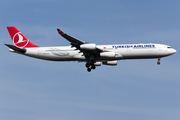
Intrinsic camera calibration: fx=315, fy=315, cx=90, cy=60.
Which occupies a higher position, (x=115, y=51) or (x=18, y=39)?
(x=18, y=39)

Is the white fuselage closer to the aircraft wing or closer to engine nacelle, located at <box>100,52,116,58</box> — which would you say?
engine nacelle, located at <box>100,52,116,58</box>

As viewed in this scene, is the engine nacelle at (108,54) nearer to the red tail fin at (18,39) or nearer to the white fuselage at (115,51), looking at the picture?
the white fuselage at (115,51)

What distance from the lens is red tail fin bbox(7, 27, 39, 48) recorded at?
2320 inches

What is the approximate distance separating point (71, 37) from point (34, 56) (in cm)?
1095

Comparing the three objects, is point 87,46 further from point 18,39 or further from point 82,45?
point 18,39

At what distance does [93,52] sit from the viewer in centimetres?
5303

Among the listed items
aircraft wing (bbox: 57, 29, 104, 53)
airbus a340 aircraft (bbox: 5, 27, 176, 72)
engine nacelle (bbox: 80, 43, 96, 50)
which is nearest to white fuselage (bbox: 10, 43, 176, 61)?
airbus a340 aircraft (bbox: 5, 27, 176, 72)

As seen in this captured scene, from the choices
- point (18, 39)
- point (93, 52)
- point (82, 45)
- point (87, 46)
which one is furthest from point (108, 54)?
point (18, 39)

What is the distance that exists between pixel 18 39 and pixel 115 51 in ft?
62.8

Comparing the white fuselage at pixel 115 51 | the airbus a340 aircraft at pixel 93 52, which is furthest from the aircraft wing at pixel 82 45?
the white fuselage at pixel 115 51

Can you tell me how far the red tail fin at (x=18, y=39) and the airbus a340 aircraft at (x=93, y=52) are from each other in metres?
1.19

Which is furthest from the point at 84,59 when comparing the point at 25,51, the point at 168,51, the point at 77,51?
the point at 168,51

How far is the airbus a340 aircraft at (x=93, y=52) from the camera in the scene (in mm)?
52253

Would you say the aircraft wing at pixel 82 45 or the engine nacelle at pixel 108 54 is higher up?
the aircraft wing at pixel 82 45
